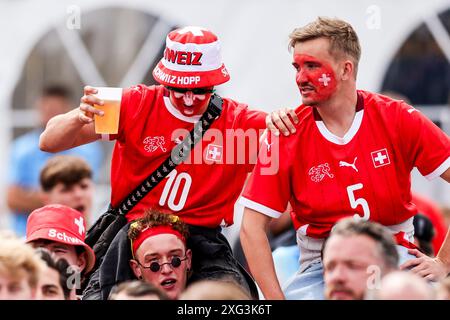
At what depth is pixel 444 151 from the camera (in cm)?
717

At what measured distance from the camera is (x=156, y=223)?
7.30 m

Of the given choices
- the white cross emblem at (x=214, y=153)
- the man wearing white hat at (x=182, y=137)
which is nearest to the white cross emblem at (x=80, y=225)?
the man wearing white hat at (x=182, y=137)

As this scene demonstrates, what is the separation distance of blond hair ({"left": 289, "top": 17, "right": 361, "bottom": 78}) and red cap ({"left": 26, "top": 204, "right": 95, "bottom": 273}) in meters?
1.65

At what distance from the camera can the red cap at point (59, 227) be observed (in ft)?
24.8

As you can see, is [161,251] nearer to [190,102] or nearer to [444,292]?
[190,102]

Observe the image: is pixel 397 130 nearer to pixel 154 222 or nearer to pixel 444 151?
pixel 444 151

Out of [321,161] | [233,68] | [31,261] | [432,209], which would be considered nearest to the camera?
[31,261]

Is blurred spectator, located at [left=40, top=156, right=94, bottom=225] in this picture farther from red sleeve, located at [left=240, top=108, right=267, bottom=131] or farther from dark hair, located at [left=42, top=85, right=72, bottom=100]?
red sleeve, located at [left=240, top=108, right=267, bottom=131]

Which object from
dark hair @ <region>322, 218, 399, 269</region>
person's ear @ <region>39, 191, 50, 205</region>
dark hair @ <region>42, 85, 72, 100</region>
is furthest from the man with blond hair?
dark hair @ <region>42, 85, 72, 100</region>

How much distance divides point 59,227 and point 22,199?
351cm

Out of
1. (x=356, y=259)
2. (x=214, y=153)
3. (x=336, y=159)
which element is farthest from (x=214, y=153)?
(x=356, y=259)

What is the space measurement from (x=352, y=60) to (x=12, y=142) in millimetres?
4965

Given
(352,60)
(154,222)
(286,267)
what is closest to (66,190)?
(286,267)

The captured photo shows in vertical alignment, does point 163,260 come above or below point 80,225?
below
